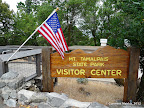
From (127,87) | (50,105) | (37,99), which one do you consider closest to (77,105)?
(50,105)

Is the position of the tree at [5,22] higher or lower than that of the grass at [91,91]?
higher

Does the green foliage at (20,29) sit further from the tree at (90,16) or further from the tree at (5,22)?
the tree at (90,16)

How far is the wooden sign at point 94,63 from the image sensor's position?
3025 mm

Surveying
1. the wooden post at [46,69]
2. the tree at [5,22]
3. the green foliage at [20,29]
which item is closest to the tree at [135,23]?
the wooden post at [46,69]

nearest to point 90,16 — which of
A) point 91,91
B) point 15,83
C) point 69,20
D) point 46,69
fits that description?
point 69,20

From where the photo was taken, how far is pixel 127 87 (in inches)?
122

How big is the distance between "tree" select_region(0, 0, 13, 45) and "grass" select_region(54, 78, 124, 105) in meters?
10.3

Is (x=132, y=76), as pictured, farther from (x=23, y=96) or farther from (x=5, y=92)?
(x=5, y=92)

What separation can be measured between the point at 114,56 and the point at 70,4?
12.0m

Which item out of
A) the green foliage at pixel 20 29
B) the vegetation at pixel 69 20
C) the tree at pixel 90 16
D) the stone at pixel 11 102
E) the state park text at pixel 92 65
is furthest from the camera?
the tree at pixel 90 16

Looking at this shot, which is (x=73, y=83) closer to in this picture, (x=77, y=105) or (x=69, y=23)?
(x=77, y=105)

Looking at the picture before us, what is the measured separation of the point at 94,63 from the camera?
10.0 ft

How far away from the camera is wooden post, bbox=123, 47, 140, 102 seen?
295cm

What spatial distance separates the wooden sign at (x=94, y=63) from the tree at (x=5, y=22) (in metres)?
11.7
